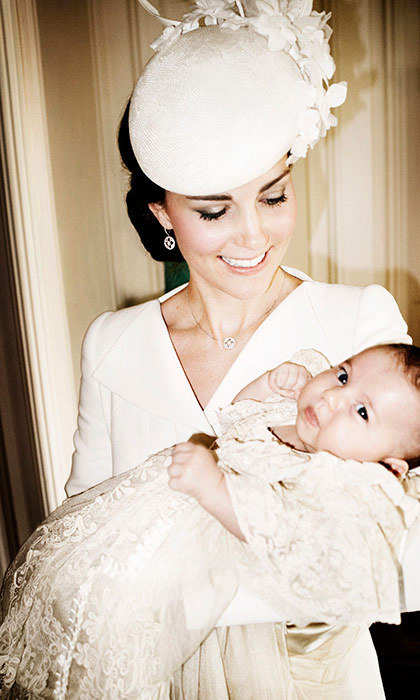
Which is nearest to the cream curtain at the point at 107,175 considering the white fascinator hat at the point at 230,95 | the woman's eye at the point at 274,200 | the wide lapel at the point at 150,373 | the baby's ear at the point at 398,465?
the wide lapel at the point at 150,373

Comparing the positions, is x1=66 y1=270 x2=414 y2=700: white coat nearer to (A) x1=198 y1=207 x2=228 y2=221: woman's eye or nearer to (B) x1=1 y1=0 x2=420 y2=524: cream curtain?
(A) x1=198 y1=207 x2=228 y2=221: woman's eye

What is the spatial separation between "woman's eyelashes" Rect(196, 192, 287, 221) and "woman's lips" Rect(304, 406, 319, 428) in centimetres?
42

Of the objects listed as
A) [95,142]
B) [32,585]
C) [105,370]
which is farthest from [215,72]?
[95,142]

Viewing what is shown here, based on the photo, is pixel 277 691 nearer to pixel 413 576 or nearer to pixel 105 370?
pixel 413 576

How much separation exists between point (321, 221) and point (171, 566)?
83.1 inches

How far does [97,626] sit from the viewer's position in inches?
36.4

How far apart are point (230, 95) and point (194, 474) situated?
0.66 m

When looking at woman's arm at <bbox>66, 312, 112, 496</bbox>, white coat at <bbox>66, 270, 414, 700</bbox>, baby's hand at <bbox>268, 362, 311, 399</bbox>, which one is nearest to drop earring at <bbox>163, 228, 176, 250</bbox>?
white coat at <bbox>66, 270, 414, 700</bbox>

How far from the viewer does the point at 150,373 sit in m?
1.41

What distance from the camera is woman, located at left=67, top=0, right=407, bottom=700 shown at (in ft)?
3.47

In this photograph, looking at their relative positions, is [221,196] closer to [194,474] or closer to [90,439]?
[194,474]

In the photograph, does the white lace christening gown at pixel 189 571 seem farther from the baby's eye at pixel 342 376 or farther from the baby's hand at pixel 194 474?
the baby's eye at pixel 342 376

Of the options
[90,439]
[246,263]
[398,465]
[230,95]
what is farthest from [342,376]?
[90,439]

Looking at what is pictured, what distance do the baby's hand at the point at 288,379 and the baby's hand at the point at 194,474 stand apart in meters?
0.32
